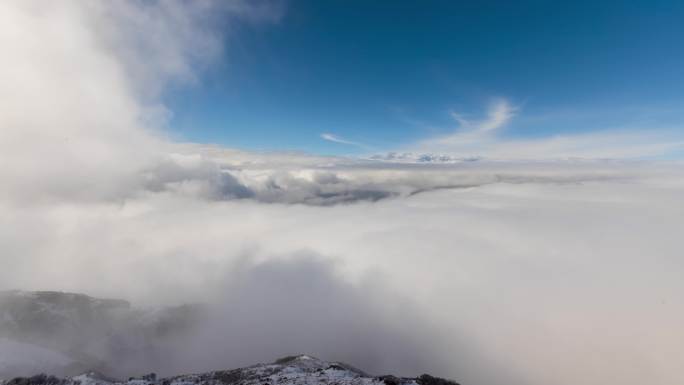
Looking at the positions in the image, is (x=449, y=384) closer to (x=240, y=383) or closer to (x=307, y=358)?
(x=307, y=358)

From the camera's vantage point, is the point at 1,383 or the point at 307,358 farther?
the point at 307,358

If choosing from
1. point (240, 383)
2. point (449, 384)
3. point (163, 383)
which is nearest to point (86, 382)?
point (163, 383)

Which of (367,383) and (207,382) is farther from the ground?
(367,383)

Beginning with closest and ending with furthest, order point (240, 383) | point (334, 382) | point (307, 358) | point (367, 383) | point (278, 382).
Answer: point (367, 383)
point (334, 382)
point (278, 382)
point (240, 383)
point (307, 358)

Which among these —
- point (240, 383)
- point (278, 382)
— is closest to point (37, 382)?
point (240, 383)

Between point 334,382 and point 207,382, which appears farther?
point 207,382

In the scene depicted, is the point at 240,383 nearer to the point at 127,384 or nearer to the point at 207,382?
the point at 207,382

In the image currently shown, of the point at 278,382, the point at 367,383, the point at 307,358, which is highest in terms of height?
the point at 367,383

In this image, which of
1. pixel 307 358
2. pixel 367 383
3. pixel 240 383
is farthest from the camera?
pixel 307 358

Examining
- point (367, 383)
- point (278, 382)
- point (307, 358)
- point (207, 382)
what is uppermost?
point (367, 383)
